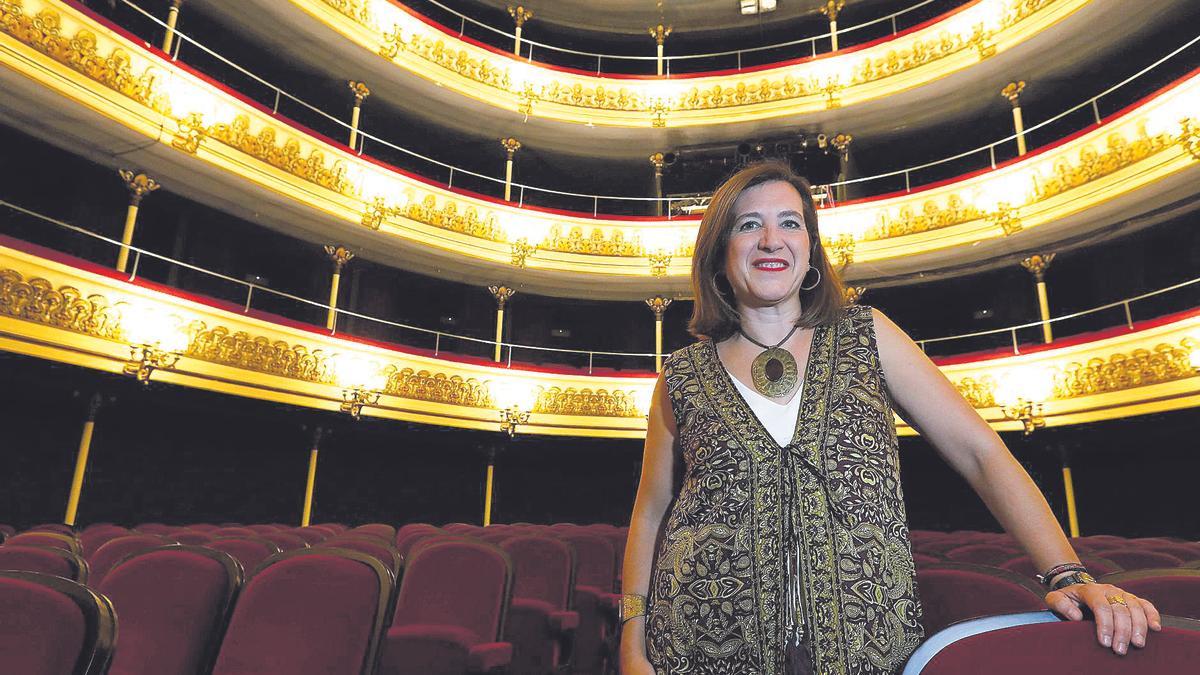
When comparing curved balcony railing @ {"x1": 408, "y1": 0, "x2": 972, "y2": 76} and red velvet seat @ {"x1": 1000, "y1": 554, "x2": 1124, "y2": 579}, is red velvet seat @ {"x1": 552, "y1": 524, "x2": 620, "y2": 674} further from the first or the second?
curved balcony railing @ {"x1": 408, "y1": 0, "x2": 972, "y2": 76}

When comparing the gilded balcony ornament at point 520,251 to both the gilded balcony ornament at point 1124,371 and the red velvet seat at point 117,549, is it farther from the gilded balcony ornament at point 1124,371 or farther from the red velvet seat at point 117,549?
the red velvet seat at point 117,549

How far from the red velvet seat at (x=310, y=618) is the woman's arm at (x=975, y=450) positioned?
1645 mm

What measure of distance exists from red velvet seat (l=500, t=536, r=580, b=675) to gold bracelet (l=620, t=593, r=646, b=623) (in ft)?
5.89

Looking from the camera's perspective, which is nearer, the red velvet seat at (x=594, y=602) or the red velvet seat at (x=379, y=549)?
the red velvet seat at (x=379, y=549)

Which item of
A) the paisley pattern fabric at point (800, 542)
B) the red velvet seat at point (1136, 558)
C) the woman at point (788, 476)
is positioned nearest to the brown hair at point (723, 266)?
the woman at point (788, 476)

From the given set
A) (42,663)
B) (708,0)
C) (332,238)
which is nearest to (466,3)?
(708,0)

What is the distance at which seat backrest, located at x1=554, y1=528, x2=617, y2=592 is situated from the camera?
15.2ft

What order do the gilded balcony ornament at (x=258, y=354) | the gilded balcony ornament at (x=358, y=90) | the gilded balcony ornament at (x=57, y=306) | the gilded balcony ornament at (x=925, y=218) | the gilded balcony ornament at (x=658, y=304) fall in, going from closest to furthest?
1. the gilded balcony ornament at (x=57, y=306)
2. the gilded balcony ornament at (x=258, y=354)
3. the gilded balcony ornament at (x=925, y=218)
4. the gilded balcony ornament at (x=358, y=90)
5. the gilded balcony ornament at (x=658, y=304)

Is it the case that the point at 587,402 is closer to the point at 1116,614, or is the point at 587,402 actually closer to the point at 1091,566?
the point at 1091,566

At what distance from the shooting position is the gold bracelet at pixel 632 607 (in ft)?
3.97

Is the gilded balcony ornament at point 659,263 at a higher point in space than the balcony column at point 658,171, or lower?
lower

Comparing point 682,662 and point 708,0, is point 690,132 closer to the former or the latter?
point 708,0

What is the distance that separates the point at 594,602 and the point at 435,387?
6988 millimetres

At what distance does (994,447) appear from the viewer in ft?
3.28
